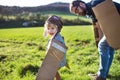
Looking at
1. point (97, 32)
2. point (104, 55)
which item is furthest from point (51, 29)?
point (104, 55)

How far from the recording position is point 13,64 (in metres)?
10.7

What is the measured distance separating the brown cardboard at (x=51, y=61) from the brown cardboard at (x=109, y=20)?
2.71ft

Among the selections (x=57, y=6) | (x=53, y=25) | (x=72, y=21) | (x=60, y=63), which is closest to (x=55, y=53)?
(x=60, y=63)

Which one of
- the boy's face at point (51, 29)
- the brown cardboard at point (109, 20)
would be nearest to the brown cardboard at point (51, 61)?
the boy's face at point (51, 29)

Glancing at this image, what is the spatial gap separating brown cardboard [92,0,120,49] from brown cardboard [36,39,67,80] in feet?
2.71

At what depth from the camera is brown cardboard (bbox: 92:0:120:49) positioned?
619cm

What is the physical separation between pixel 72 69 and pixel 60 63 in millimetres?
2813

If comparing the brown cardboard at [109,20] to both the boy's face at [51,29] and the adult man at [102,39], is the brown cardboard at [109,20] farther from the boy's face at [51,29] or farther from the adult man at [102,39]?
the boy's face at [51,29]

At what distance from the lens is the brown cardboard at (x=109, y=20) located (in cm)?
619

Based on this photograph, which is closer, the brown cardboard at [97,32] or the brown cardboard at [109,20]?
the brown cardboard at [109,20]

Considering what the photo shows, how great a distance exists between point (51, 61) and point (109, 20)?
4.04 feet

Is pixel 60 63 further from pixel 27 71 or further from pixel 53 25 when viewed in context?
pixel 27 71

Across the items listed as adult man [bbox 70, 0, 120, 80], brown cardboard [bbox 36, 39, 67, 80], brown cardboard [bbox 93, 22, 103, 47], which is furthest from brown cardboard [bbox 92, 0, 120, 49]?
brown cardboard [bbox 36, 39, 67, 80]

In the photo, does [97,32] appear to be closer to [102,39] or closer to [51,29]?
[102,39]
